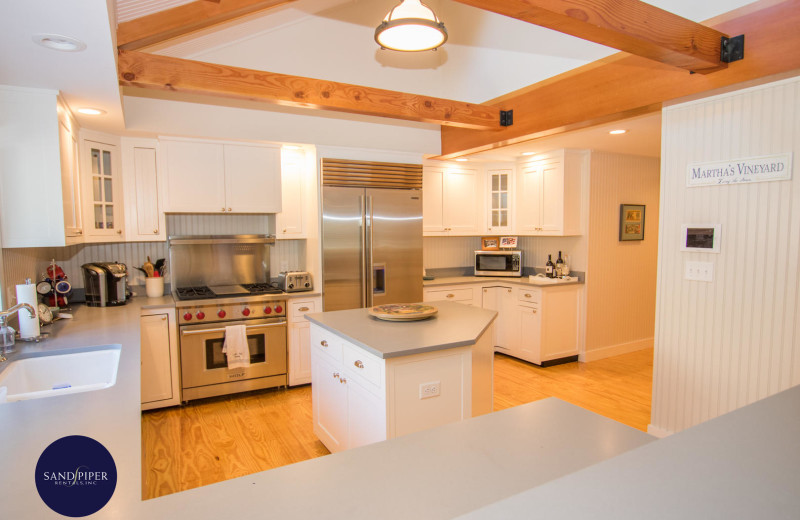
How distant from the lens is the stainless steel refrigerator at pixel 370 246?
4.35 metres

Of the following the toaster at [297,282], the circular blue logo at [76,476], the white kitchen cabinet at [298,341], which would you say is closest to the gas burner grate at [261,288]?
the toaster at [297,282]

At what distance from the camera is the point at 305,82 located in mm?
2934

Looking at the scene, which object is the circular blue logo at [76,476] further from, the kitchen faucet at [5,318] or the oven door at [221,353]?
the oven door at [221,353]

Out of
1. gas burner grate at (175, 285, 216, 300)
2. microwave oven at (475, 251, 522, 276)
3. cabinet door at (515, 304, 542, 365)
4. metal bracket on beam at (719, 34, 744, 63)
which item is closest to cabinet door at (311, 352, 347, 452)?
gas burner grate at (175, 285, 216, 300)

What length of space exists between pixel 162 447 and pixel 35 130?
2.16 metres

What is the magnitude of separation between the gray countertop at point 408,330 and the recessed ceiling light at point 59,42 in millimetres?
1810

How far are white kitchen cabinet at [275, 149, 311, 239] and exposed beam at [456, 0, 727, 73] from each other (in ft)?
9.69

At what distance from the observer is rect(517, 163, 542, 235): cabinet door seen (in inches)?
203

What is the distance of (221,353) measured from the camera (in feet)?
13.0

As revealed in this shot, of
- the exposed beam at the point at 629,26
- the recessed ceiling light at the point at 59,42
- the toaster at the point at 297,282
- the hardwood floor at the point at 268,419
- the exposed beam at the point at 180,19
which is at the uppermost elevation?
the exposed beam at the point at 180,19

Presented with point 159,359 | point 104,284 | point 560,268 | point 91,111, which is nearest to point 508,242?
point 560,268

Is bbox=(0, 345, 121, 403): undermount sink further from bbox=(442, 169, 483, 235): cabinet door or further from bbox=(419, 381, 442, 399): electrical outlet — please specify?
bbox=(442, 169, 483, 235): cabinet door

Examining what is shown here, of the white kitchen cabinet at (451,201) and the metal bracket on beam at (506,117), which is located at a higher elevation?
A: the metal bracket on beam at (506,117)

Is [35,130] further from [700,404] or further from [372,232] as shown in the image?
[700,404]
